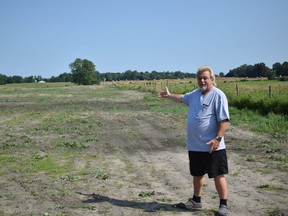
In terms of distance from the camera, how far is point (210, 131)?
459 centimetres

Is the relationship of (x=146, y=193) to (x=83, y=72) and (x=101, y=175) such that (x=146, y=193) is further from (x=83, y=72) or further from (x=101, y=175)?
(x=83, y=72)

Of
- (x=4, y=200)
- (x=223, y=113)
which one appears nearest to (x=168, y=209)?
(x=223, y=113)

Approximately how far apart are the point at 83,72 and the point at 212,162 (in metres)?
140

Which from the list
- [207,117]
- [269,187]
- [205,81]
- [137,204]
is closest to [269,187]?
[269,187]

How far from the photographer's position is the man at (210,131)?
4535mm

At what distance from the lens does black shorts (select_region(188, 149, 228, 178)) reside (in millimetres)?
4551

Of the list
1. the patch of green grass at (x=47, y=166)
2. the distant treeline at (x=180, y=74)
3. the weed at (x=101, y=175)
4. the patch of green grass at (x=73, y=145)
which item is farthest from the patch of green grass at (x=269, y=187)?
the distant treeline at (x=180, y=74)

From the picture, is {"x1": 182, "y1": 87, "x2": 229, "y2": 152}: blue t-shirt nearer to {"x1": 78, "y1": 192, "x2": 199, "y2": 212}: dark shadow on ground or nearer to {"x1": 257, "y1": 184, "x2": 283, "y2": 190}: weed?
{"x1": 78, "y1": 192, "x2": 199, "y2": 212}: dark shadow on ground

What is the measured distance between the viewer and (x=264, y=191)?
18.7 feet

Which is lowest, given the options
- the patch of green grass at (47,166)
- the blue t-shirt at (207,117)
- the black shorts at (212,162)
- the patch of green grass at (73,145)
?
the patch of green grass at (47,166)

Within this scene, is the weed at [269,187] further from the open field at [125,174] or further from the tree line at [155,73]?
the tree line at [155,73]

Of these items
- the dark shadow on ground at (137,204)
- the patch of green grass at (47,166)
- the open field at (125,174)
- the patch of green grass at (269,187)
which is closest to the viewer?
the dark shadow on ground at (137,204)

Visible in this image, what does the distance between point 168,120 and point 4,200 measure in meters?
11.1

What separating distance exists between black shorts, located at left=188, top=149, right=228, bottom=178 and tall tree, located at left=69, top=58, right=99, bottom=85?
449 ft
